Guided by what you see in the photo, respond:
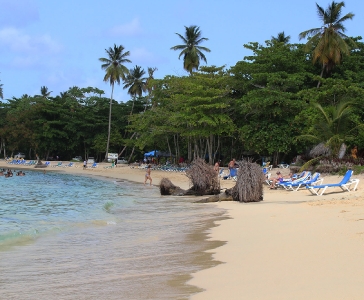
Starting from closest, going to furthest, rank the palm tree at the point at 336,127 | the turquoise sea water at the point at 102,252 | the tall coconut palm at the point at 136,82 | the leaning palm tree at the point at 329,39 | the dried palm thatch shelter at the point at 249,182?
the turquoise sea water at the point at 102,252, the dried palm thatch shelter at the point at 249,182, the palm tree at the point at 336,127, the leaning palm tree at the point at 329,39, the tall coconut palm at the point at 136,82

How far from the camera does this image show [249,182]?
14.1 metres

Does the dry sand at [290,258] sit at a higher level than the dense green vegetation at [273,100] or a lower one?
lower

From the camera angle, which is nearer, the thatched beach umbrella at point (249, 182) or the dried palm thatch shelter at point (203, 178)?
the thatched beach umbrella at point (249, 182)

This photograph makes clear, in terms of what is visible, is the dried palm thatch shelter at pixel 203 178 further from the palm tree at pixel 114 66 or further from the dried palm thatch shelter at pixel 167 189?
the palm tree at pixel 114 66

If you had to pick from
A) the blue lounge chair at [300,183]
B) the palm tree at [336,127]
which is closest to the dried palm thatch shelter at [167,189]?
the blue lounge chair at [300,183]

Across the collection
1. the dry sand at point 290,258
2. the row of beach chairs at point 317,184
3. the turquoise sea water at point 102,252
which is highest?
the row of beach chairs at point 317,184

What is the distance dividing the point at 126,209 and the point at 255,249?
822 centimetres

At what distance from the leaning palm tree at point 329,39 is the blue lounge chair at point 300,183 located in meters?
16.8

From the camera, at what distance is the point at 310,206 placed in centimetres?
1138

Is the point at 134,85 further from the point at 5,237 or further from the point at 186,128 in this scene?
the point at 5,237

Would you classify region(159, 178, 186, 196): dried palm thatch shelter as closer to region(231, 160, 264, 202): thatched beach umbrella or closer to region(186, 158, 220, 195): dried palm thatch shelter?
region(186, 158, 220, 195): dried palm thatch shelter

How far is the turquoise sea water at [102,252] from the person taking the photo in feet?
14.8

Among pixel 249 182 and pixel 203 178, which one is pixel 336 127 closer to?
pixel 203 178

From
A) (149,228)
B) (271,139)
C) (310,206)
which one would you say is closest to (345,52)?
(271,139)
